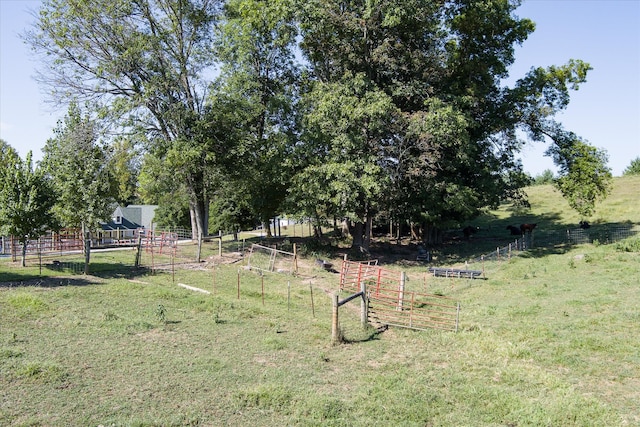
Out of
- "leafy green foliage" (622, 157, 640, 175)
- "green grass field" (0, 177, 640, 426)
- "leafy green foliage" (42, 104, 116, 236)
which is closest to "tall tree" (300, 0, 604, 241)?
"green grass field" (0, 177, 640, 426)

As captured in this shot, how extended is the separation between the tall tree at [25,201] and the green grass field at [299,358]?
7.79ft

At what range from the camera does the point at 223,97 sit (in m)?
34.4

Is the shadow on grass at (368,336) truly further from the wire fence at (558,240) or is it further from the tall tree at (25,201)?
the tall tree at (25,201)

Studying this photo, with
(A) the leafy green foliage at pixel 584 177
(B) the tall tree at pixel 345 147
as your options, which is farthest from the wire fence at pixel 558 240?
(B) the tall tree at pixel 345 147

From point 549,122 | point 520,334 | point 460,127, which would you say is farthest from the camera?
point 549,122

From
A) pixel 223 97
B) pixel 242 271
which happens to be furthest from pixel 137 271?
pixel 223 97

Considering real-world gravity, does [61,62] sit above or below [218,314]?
above

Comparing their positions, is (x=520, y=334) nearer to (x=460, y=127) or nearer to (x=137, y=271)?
(x=460, y=127)

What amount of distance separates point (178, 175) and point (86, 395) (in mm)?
24022

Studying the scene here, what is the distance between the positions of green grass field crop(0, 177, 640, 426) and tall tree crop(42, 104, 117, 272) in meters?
3.26

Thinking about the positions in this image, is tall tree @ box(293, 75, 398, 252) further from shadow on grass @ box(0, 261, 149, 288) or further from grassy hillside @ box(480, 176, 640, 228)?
grassy hillside @ box(480, 176, 640, 228)

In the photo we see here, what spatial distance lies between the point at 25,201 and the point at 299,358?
18.5 meters

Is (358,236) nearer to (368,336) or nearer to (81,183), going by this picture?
(81,183)

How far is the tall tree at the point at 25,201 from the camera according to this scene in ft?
78.1
